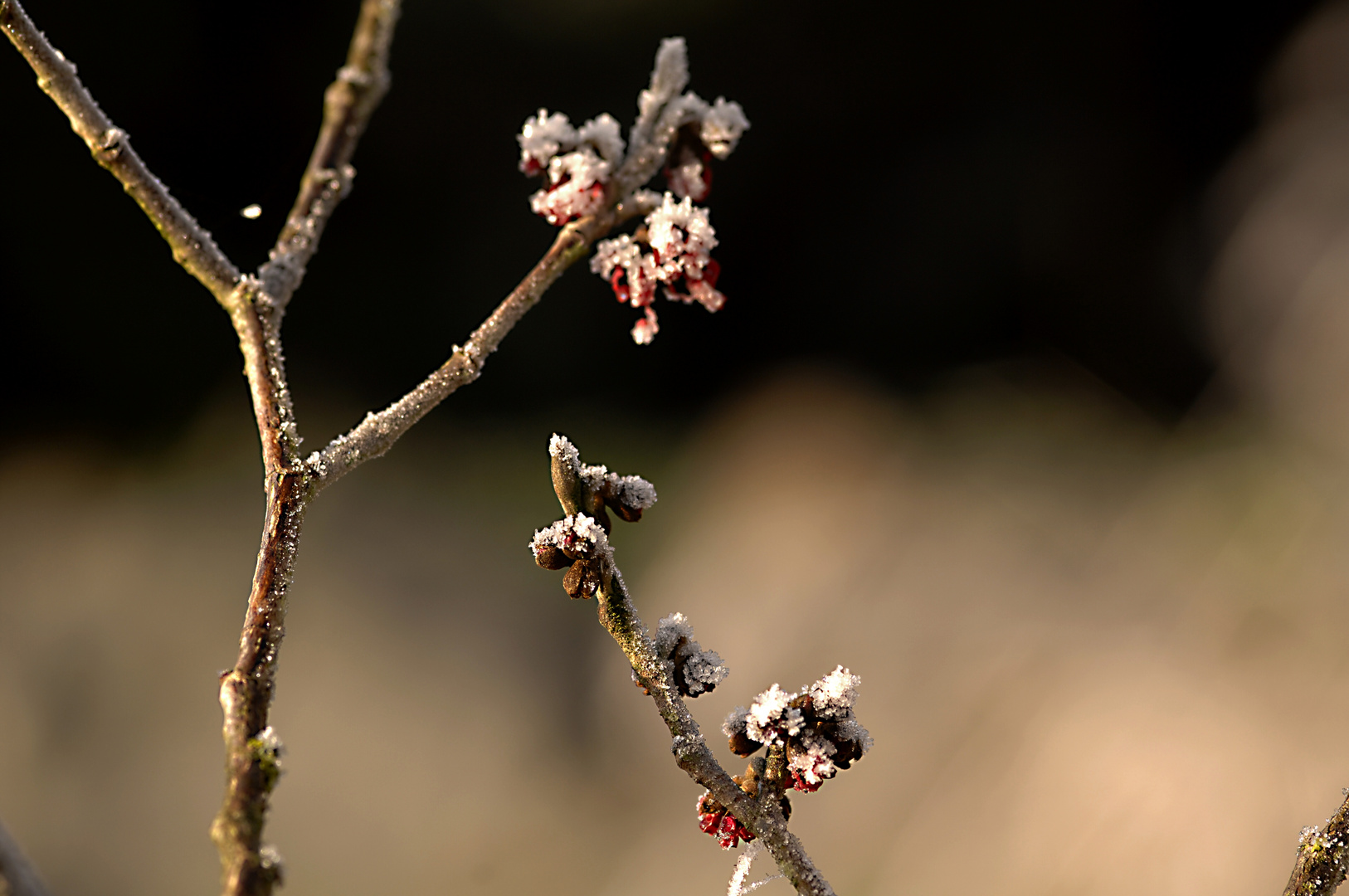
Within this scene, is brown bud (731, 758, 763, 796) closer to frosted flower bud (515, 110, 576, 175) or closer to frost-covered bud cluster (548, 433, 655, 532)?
frost-covered bud cluster (548, 433, 655, 532)

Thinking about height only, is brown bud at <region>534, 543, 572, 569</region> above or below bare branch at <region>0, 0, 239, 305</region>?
below

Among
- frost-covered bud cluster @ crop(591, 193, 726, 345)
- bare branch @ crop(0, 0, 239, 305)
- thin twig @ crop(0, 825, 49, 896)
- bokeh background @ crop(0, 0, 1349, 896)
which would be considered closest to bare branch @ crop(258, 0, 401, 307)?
bare branch @ crop(0, 0, 239, 305)

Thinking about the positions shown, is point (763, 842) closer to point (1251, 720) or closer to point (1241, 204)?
point (1251, 720)

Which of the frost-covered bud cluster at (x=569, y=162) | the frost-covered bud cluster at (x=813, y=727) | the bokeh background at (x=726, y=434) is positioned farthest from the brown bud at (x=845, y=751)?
the bokeh background at (x=726, y=434)

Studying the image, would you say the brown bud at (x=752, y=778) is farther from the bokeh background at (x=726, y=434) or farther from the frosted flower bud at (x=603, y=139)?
the bokeh background at (x=726, y=434)

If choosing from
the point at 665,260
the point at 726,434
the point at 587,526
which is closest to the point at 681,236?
the point at 665,260
